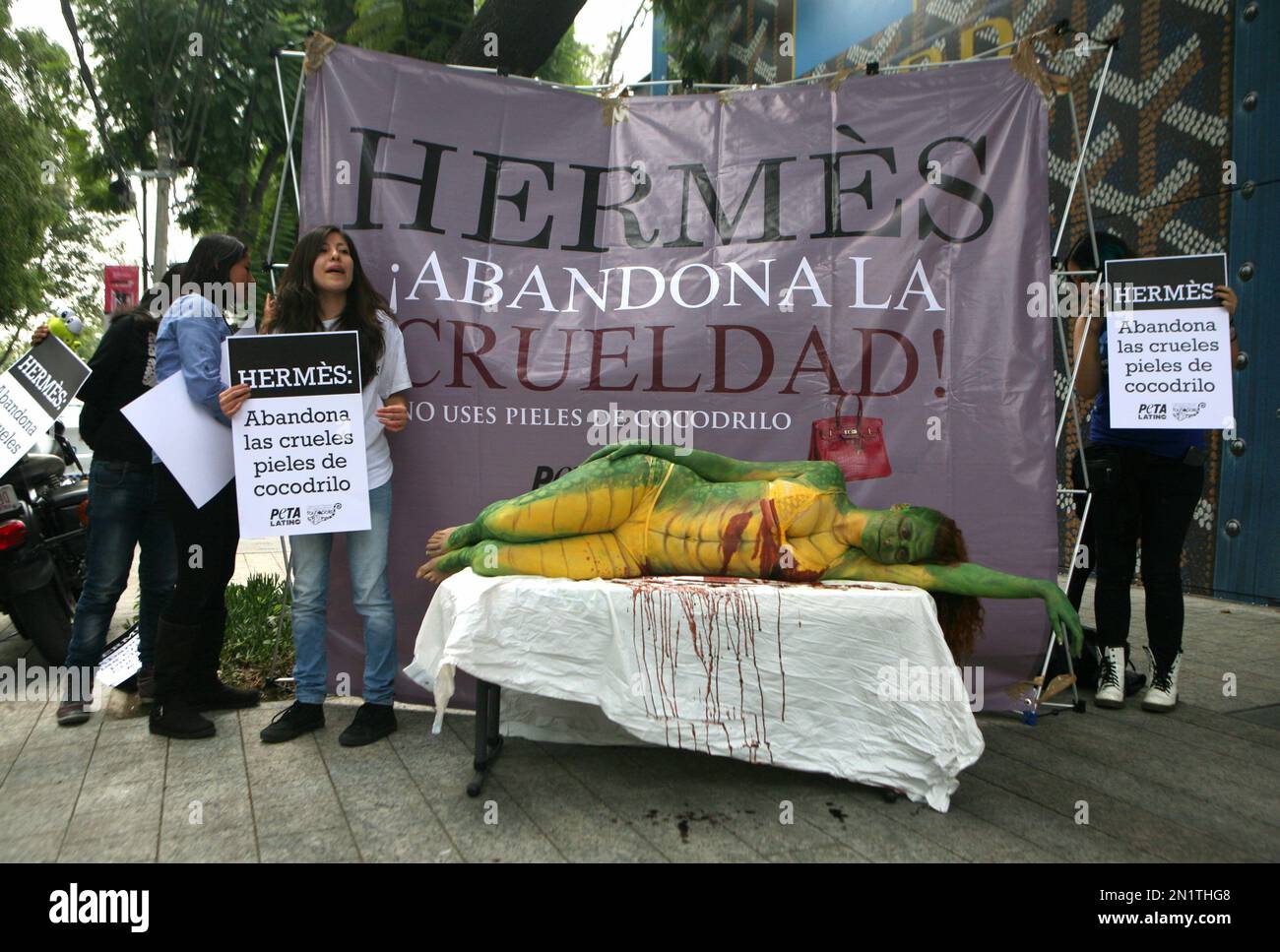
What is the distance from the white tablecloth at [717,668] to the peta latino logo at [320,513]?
76cm

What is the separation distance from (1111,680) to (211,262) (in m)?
4.26

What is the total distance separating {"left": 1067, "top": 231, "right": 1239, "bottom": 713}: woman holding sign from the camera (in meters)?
3.92

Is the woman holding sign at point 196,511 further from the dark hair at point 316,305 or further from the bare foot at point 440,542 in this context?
the bare foot at point 440,542

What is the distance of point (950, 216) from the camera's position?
3.92 metres

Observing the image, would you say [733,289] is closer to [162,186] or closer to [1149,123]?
[1149,123]

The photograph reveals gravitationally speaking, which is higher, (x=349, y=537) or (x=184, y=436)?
(x=184, y=436)

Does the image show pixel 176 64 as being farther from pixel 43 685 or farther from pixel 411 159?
pixel 43 685

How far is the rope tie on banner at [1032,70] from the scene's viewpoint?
12.7 feet

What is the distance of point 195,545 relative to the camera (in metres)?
3.59

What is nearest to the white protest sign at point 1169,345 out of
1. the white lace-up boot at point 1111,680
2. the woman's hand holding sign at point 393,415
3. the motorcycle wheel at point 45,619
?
the white lace-up boot at point 1111,680

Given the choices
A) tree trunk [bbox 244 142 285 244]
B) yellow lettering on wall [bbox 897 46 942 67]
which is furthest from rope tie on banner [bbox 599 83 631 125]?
tree trunk [bbox 244 142 285 244]

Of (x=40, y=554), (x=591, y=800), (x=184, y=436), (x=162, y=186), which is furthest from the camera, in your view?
(x=162, y=186)

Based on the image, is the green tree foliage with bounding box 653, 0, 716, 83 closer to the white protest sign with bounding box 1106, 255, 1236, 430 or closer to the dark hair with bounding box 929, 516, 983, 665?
the white protest sign with bounding box 1106, 255, 1236, 430

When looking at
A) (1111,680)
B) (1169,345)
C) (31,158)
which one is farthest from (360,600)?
(31,158)
